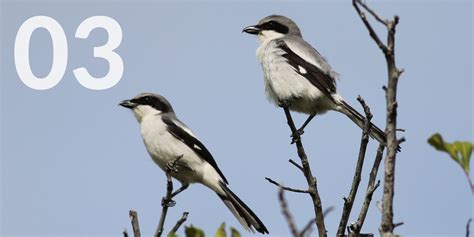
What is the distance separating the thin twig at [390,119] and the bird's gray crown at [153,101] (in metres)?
4.61

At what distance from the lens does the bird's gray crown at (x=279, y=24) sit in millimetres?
8055

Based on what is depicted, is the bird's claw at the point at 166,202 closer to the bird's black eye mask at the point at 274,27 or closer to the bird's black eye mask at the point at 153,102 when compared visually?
the bird's black eye mask at the point at 153,102

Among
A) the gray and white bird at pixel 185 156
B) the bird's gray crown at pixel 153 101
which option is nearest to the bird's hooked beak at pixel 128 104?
the bird's gray crown at pixel 153 101

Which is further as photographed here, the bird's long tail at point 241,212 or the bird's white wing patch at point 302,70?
the bird's white wing patch at point 302,70

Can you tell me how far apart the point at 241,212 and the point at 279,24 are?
2.55 metres

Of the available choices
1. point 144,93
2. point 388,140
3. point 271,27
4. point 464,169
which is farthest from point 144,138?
point 464,169

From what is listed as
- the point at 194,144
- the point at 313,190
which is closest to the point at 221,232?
the point at 313,190

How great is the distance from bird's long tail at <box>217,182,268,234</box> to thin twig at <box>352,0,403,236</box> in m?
3.40

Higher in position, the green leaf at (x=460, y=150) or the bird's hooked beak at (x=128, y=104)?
the bird's hooked beak at (x=128, y=104)

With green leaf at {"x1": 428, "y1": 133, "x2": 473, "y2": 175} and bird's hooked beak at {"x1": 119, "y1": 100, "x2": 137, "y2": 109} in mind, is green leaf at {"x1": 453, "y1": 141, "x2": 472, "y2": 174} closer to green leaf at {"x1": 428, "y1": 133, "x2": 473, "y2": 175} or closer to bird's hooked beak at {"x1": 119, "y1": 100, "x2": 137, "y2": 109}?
green leaf at {"x1": 428, "y1": 133, "x2": 473, "y2": 175}

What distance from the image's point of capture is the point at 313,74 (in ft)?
22.3

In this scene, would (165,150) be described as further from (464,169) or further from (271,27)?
(464,169)

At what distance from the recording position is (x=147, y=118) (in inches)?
278

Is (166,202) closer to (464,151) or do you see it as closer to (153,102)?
(464,151)
